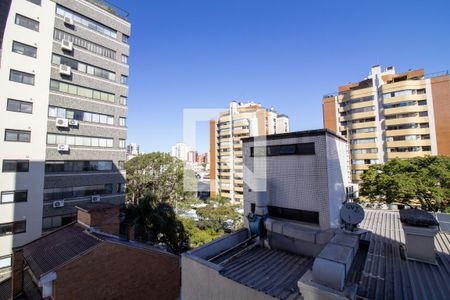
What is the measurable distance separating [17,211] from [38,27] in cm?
1272

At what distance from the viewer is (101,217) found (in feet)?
34.6

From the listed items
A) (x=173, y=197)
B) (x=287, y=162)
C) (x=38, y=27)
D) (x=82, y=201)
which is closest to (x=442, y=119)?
(x=287, y=162)

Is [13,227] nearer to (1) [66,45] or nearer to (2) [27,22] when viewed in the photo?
(1) [66,45]

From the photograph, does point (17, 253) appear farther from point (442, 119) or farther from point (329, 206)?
point (442, 119)

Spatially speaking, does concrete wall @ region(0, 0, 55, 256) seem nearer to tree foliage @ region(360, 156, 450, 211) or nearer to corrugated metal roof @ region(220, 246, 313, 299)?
corrugated metal roof @ region(220, 246, 313, 299)

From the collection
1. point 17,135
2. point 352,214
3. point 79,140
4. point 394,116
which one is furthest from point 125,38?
point 394,116

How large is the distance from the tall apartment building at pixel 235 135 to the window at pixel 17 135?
36261mm

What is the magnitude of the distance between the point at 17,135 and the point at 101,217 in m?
9.25

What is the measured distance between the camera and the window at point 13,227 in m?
13.2

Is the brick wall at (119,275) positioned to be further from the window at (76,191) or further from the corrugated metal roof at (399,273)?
the window at (76,191)

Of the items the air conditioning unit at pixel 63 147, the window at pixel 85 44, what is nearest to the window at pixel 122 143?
the air conditioning unit at pixel 63 147

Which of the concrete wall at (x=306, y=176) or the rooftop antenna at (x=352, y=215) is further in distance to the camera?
the concrete wall at (x=306, y=176)

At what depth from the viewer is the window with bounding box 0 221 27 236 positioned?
13180 mm

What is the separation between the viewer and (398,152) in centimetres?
3039
